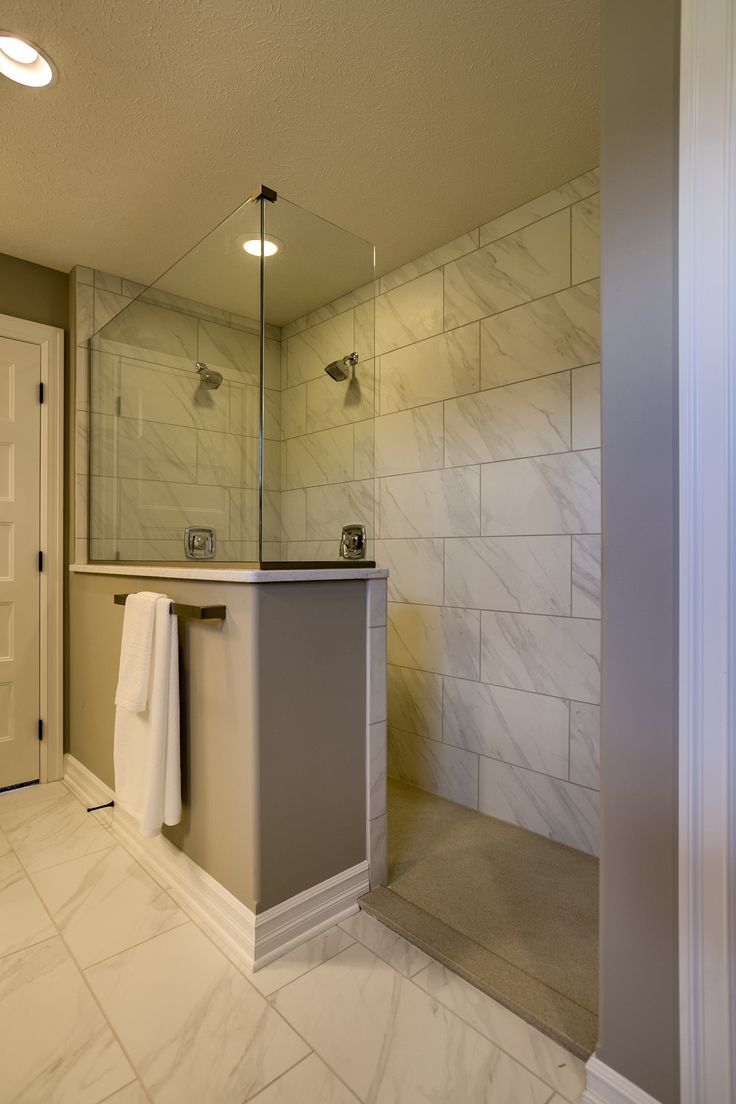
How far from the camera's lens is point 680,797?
0.97 m

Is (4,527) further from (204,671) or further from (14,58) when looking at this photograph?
(14,58)

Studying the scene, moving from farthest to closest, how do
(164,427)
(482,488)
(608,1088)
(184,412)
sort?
(482,488), (164,427), (184,412), (608,1088)

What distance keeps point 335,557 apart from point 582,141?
63.6 inches

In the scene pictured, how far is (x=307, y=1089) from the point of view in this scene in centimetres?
116

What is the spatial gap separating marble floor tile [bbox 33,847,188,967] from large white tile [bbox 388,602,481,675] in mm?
1363

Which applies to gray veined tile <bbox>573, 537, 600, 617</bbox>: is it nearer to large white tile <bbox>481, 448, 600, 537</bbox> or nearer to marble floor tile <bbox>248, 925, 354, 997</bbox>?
large white tile <bbox>481, 448, 600, 537</bbox>

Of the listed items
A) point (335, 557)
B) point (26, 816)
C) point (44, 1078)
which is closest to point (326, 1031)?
point (44, 1078)

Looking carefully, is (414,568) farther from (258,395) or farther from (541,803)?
(258,395)

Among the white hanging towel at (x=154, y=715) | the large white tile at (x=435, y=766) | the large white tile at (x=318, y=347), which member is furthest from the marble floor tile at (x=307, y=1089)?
the large white tile at (x=318, y=347)

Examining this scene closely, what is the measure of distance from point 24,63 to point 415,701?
2.62 m

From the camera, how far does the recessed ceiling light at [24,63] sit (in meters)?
1.50

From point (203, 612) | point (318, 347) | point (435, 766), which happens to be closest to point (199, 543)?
point (203, 612)

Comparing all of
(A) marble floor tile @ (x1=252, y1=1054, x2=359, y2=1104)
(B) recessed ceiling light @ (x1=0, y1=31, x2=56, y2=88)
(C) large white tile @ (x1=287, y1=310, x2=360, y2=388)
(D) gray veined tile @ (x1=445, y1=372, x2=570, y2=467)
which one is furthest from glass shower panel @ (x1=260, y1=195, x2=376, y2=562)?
(A) marble floor tile @ (x1=252, y1=1054, x2=359, y2=1104)

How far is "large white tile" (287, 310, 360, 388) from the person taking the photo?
1.71 m
